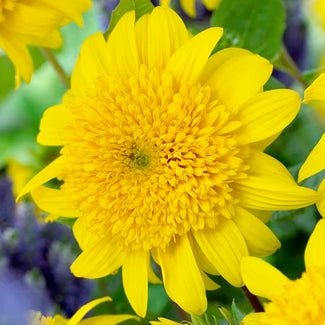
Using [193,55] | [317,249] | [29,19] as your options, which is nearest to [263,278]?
[317,249]

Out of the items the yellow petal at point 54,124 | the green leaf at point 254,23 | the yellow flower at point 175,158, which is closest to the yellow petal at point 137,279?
the yellow flower at point 175,158

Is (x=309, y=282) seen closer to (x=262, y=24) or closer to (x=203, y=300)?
(x=203, y=300)

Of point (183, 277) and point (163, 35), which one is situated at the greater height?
point (163, 35)

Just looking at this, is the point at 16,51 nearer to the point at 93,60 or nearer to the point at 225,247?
the point at 93,60

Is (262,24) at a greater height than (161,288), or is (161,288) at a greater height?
(262,24)

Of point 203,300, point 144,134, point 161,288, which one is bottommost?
point 161,288

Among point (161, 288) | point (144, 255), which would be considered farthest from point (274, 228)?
point (144, 255)
